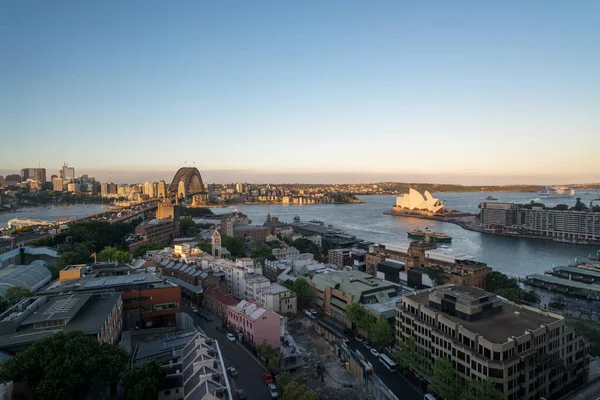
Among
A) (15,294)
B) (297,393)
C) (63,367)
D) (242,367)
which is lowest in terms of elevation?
(242,367)

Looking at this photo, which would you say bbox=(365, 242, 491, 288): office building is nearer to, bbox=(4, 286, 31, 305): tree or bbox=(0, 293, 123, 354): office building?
bbox=(0, 293, 123, 354): office building

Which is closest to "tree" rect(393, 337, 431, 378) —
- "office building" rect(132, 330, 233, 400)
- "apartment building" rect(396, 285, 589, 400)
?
"apartment building" rect(396, 285, 589, 400)

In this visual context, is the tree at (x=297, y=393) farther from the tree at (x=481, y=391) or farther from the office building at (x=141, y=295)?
the office building at (x=141, y=295)

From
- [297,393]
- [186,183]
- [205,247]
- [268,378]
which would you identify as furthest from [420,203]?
[297,393]

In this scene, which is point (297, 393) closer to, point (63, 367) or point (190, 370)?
point (190, 370)

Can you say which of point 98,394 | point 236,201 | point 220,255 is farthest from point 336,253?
point 236,201

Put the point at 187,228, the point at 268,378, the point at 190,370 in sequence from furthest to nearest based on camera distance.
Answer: the point at 187,228, the point at 268,378, the point at 190,370
